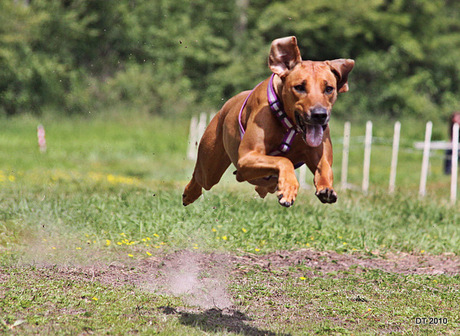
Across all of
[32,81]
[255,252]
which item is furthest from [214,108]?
[255,252]

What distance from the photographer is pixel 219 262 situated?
24.8ft

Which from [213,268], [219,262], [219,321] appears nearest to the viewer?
[219,321]

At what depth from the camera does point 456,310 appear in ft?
21.7

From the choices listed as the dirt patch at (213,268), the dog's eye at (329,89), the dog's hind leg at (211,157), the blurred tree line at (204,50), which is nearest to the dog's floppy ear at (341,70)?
the dog's eye at (329,89)

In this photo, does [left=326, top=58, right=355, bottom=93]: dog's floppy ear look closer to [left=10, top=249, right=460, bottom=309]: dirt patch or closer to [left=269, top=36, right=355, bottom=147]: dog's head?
[left=269, top=36, right=355, bottom=147]: dog's head

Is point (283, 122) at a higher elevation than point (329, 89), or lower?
lower

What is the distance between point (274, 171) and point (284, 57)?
905mm

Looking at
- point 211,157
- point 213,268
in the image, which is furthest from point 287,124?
point 213,268

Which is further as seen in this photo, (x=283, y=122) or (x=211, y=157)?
(x=211, y=157)

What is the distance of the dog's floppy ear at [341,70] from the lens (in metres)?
5.30

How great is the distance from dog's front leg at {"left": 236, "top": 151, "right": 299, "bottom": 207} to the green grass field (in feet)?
4.37

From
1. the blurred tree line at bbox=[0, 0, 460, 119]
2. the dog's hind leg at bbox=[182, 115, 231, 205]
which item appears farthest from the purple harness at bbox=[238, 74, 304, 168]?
the blurred tree line at bbox=[0, 0, 460, 119]

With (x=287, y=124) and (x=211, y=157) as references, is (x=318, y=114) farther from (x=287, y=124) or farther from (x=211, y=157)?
(x=211, y=157)

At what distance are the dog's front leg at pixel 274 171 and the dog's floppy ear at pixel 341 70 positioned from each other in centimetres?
81
